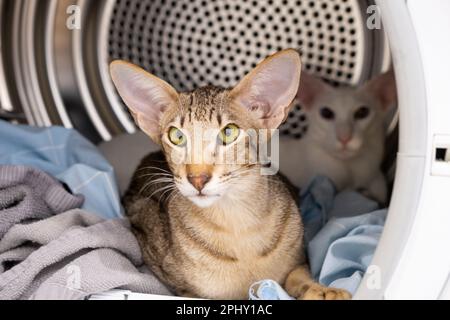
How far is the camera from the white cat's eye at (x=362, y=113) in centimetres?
146

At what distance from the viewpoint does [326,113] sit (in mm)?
1517

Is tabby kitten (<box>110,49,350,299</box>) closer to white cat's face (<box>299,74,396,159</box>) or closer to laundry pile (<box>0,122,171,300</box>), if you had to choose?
laundry pile (<box>0,122,171,300</box>)

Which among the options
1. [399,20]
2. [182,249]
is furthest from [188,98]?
[399,20]

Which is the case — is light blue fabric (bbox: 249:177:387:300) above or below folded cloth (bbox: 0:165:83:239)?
below

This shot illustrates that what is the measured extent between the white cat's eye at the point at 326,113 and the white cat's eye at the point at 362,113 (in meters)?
0.07

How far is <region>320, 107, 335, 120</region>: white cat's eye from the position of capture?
1508 millimetres

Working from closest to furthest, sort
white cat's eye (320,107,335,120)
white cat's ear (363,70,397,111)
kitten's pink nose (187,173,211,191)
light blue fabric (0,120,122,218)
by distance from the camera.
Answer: kitten's pink nose (187,173,211,191) → light blue fabric (0,120,122,218) → white cat's ear (363,70,397,111) → white cat's eye (320,107,335,120)

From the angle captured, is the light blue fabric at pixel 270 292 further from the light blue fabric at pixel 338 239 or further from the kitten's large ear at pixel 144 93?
the kitten's large ear at pixel 144 93

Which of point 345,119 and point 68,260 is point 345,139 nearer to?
point 345,119

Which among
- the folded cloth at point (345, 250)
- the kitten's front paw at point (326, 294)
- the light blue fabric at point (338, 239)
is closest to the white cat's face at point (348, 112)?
the light blue fabric at point (338, 239)

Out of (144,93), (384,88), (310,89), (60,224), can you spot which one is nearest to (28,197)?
(60,224)

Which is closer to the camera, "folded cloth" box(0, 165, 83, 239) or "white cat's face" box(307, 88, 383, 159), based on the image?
"folded cloth" box(0, 165, 83, 239)

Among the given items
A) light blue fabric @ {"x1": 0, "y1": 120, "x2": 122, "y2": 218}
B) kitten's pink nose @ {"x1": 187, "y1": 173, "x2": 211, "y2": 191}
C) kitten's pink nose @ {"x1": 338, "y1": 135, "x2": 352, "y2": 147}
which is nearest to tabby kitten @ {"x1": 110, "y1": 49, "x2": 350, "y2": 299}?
kitten's pink nose @ {"x1": 187, "y1": 173, "x2": 211, "y2": 191}
